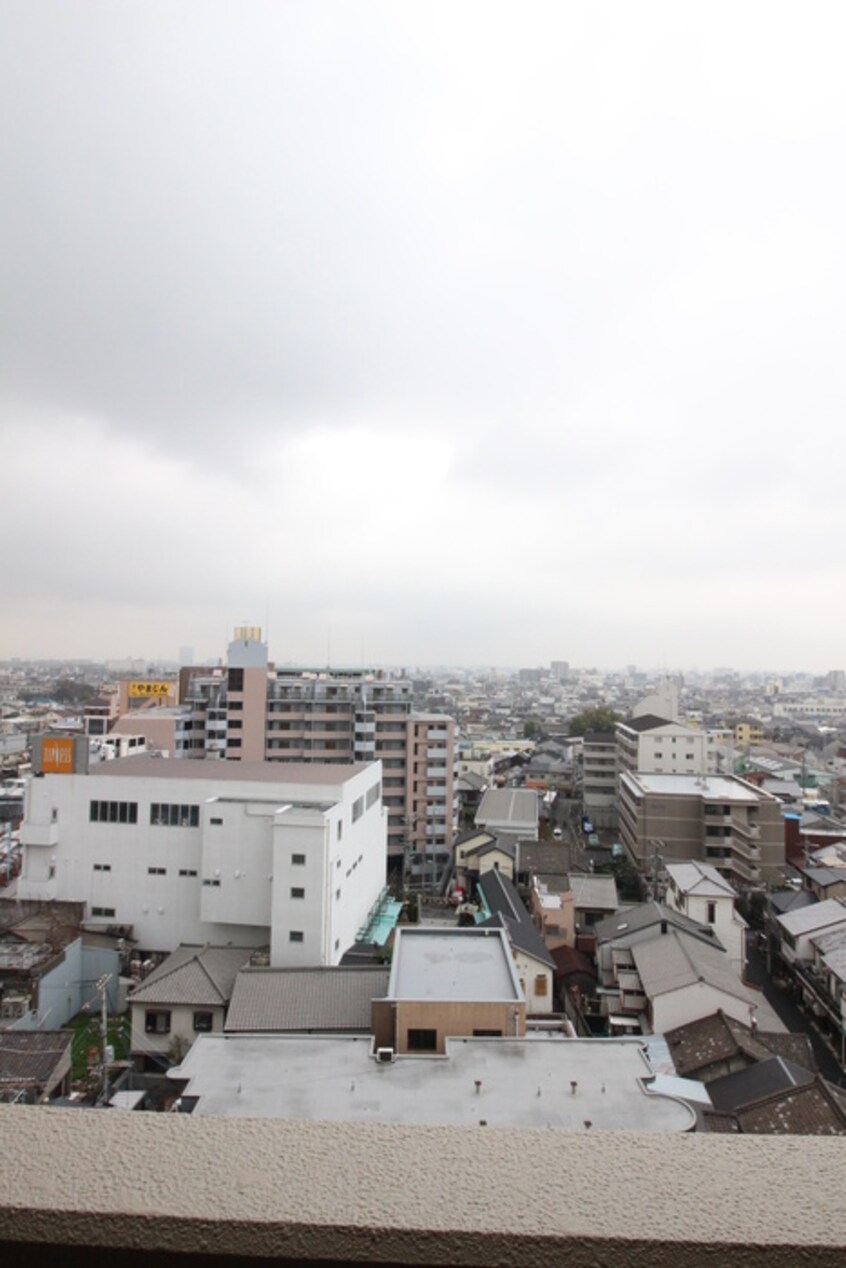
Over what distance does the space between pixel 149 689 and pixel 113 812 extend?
18.8 meters

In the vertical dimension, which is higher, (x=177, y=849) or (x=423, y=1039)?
(x=177, y=849)

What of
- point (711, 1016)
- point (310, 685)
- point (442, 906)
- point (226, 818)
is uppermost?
point (310, 685)

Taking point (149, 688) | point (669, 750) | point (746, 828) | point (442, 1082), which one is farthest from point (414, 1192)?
point (149, 688)

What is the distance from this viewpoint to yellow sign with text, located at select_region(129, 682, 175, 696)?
3128 cm

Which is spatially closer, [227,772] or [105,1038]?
[105,1038]

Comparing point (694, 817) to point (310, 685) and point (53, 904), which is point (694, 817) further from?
point (53, 904)

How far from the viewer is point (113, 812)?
1348 centimetres

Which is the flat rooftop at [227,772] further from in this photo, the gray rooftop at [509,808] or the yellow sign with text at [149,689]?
the yellow sign with text at [149,689]

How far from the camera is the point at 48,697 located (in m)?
59.0

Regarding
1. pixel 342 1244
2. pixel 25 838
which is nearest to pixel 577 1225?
pixel 342 1244

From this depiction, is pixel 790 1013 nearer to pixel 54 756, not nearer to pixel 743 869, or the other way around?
pixel 743 869

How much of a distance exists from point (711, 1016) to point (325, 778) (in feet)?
24.3

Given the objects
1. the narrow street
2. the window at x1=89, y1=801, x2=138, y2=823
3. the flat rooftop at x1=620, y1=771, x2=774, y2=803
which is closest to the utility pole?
the window at x1=89, y1=801, x2=138, y2=823

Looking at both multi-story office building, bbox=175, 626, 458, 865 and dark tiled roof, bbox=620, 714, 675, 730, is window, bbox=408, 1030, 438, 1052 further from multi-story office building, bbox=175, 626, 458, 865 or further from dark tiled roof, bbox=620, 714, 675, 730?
dark tiled roof, bbox=620, 714, 675, 730
